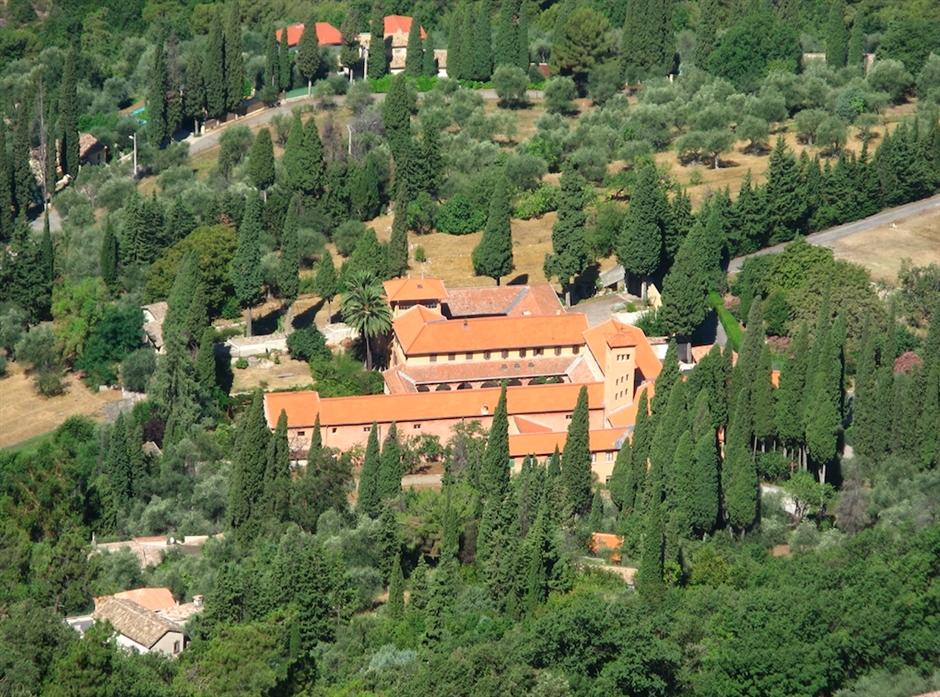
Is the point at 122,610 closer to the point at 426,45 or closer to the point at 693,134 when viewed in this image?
the point at 693,134

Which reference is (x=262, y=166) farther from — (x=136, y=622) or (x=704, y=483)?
(x=136, y=622)

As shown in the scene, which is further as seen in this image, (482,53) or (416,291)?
(482,53)

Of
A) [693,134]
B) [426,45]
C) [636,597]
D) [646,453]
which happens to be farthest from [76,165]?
[636,597]

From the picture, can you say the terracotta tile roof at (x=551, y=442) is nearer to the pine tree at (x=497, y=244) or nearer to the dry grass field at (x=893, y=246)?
the pine tree at (x=497, y=244)

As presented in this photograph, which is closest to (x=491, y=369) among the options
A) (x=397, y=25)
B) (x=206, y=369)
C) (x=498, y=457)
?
(x=498, y=457)

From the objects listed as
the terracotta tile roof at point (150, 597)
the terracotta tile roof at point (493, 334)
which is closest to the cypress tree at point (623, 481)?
the terracotta tile roof at point (493, 334)

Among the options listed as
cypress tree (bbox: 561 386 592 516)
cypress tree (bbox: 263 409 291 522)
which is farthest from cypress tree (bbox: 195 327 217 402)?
cypress tree (bbox: 561 386 592 516)

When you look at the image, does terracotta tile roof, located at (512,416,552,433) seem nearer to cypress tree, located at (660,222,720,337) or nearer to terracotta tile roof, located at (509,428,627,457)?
terracotta tile roof, located at (509,428,627,457)
